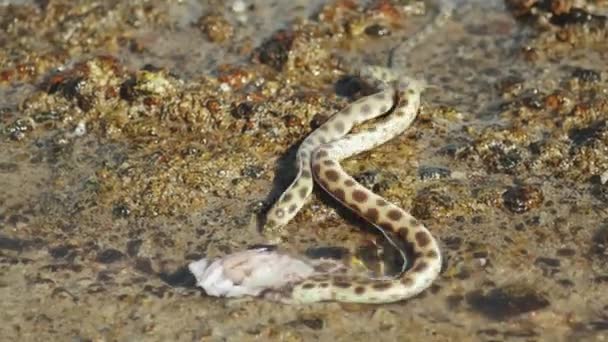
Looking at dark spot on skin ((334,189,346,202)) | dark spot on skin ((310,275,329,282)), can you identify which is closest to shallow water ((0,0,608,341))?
dark spot on skin ((334,189,346,202))

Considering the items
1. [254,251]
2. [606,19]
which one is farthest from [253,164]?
[606,19]

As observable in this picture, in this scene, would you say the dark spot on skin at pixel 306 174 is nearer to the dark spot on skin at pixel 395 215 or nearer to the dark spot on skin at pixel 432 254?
the dark spot on skin at pixel 395 215

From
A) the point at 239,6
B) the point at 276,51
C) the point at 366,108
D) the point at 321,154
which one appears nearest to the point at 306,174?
the point at 321,154

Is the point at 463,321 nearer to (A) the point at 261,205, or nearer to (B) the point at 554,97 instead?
(A) the point at 261,205

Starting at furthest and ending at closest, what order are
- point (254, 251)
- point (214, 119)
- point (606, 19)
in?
1. point (606, 19)
2. point (214, 119)
3. point (254, 251)

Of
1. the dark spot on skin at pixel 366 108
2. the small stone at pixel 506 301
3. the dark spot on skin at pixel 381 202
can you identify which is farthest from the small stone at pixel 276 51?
the small stone at pixel 506 301

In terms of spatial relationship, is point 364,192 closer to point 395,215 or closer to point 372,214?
point 372,214
